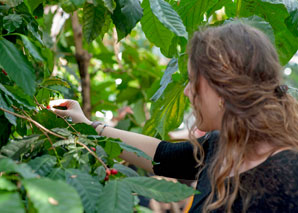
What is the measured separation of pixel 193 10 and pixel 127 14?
1.46ft

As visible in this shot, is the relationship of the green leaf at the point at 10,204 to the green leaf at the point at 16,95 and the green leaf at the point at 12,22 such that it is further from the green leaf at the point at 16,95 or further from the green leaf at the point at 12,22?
the green leaf at the point at 12,22

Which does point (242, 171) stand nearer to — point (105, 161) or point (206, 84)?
point (206, 84)

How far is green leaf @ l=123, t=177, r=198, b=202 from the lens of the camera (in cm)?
78

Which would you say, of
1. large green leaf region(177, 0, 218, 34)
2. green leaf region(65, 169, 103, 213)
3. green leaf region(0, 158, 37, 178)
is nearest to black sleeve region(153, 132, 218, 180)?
large green leaf region(177, 0, 218, 34)

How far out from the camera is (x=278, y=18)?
1.53 m

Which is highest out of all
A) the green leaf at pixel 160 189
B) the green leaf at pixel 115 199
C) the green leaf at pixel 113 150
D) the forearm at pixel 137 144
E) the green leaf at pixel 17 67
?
the green leaf at pixel 17 67

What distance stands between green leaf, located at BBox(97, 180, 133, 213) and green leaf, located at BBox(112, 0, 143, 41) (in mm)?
521

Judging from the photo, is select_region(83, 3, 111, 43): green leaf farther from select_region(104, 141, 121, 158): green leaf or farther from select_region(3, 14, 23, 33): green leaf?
select_region(104, 141, 121, 158): green leaf

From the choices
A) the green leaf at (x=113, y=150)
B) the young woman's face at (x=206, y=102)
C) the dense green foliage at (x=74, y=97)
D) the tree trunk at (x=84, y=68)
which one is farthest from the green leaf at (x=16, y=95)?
the tree trunk at (x=84, y=68)

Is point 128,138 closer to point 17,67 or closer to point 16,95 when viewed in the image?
point 16,95

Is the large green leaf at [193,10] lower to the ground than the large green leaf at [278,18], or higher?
higher

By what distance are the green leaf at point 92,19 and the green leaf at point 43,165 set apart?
1.56 feet

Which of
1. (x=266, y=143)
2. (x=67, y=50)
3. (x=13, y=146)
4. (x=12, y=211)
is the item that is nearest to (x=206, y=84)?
(x=266, y=143)

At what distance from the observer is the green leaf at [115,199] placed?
0.73m
